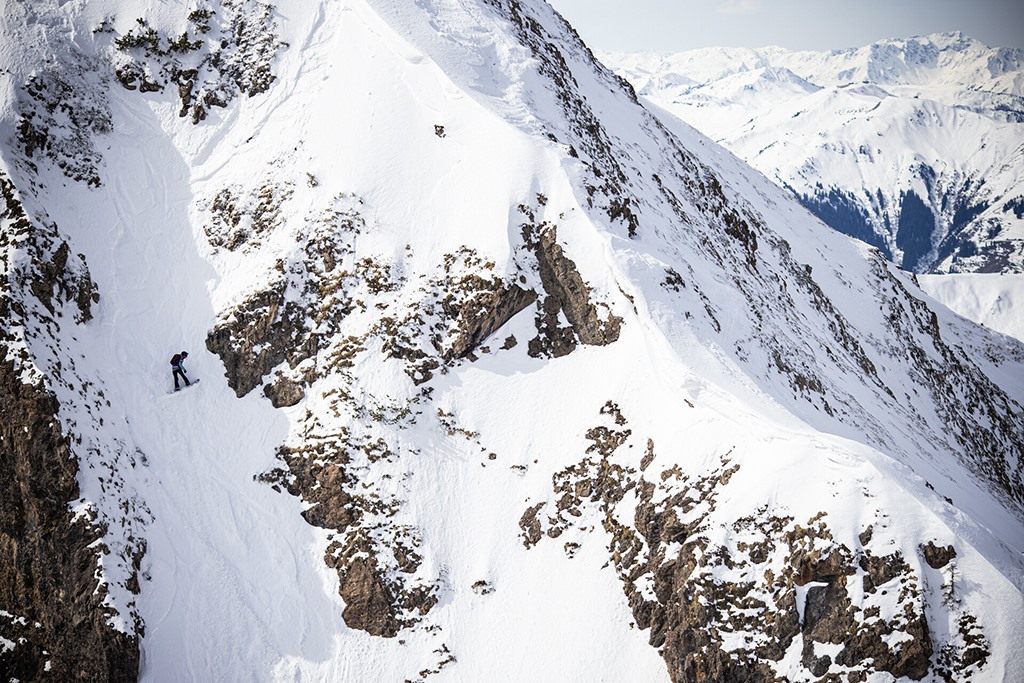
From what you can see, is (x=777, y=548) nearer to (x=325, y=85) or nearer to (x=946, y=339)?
(x=325, y=85)

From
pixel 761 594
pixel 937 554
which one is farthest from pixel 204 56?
pixel 937 554

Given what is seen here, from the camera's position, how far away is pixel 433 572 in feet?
81.0

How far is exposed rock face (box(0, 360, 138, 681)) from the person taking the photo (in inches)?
856

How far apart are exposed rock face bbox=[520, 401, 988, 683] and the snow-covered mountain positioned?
10 centimetres

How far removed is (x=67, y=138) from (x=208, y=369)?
13.8 metres

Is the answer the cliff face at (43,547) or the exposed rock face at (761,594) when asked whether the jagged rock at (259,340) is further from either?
the exposed rock face at (761,594)

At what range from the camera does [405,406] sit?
27078mm

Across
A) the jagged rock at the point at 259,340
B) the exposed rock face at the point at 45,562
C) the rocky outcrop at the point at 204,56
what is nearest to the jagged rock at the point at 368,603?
the exposed rock face at the point at 45,562

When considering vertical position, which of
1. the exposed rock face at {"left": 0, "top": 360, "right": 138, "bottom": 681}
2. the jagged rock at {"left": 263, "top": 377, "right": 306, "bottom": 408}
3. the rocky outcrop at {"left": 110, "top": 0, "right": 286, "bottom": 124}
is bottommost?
the exposed rock face at {"left": 0, "top": 360, "right": 138, "bottom": 681}

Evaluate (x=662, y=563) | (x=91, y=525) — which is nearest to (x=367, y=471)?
(x=91, y=525)

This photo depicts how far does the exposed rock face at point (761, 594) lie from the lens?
766 inches

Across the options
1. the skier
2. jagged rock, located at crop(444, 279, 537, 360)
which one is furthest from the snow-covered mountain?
the skier

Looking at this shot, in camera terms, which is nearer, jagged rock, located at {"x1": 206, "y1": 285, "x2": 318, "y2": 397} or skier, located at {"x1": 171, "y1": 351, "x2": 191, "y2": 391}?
skier, located at {"x1": 171, "y1": 351, "x2": 191, "y2": 391}

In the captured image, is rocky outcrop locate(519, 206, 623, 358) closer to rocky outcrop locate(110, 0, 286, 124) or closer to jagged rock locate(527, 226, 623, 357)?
jagged rock locate(527, 226, 623, 357)
